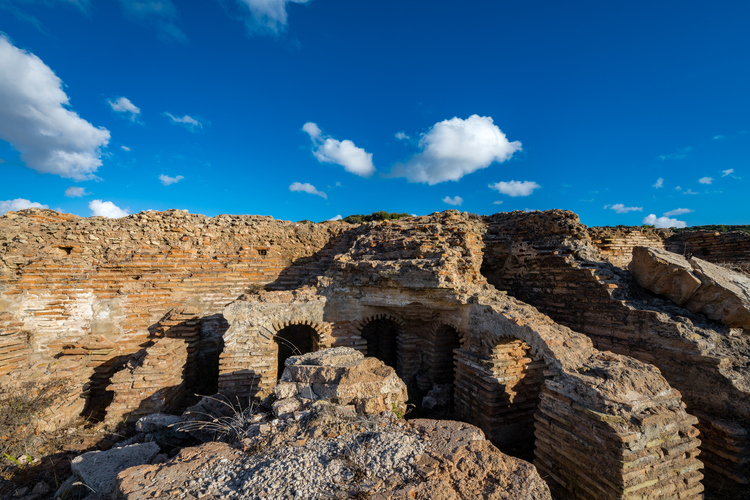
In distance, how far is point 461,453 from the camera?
268 cm

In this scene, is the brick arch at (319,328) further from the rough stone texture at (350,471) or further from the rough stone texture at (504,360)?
the rough stone texture at (350,471)

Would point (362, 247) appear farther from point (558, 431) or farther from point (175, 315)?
point (558, 431)

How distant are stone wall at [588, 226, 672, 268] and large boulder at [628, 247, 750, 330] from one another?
99.0 inches

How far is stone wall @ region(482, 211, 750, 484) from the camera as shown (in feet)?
13.2

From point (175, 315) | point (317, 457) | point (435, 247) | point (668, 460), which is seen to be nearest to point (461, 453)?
point (317, 457)

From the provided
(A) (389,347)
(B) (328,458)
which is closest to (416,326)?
(A) (389,347)

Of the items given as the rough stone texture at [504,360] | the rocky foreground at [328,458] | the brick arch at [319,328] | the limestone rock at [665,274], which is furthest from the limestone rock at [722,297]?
the brick arch at [319,328]

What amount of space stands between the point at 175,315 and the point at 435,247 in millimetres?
5842

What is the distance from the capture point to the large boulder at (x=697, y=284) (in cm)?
463

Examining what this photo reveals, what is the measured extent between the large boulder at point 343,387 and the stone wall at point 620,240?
7.47 metres

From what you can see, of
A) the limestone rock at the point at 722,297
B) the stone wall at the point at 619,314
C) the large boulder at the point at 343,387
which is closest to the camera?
the large boulder at the point at 343,387

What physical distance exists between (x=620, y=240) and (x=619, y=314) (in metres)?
4.62

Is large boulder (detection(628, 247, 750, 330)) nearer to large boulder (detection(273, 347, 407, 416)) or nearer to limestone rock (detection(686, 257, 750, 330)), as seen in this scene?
limestone rock (detection(686, 257, 750, 330))

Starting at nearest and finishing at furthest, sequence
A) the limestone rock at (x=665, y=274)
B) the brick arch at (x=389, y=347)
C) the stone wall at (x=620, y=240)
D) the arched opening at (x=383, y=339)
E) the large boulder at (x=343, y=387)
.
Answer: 1. the large boulder at (x=343, y=387)
2. the limestone rock at (x=665, y=274)
3. the brick arch at (x=389, y=347)
4. the arched opening at (x=383, y=339)
5. the stone wall at (x=620, y=240)
